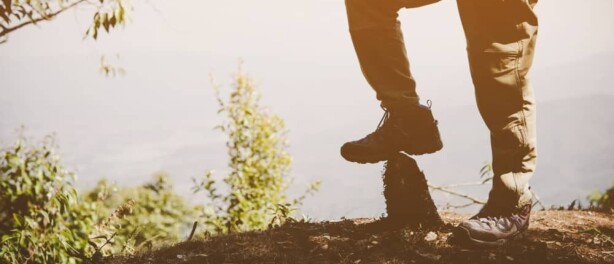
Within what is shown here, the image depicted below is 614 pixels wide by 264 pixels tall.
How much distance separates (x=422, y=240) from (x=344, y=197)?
80151mm

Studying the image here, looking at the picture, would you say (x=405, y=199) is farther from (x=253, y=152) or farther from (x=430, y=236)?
(x=253, y=152)

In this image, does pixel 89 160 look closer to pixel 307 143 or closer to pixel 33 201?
pixel 307 143

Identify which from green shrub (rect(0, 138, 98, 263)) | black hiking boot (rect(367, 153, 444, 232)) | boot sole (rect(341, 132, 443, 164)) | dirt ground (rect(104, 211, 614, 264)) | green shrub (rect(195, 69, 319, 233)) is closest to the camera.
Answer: dirt ground (rect(104, 211, 614, 264))

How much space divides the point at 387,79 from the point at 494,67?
53 cm

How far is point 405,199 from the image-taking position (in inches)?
90.4

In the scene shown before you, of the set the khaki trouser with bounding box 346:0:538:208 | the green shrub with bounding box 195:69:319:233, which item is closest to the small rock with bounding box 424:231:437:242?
the khaki trouser with bounding box 346:0:538:208

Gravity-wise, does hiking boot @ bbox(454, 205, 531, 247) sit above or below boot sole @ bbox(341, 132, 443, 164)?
below

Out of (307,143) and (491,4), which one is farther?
(307,143)

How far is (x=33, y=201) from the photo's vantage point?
3.60m

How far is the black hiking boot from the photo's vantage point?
229 centimetres

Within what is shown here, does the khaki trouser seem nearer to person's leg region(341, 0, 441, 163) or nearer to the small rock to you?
person's leg region(341, 0, 441, 163)

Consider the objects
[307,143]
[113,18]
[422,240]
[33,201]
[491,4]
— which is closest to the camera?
[491,4]

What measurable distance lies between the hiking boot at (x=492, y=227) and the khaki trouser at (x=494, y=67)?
6 centimetres

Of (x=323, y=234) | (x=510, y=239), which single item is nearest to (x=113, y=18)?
(x=323, y=234)
